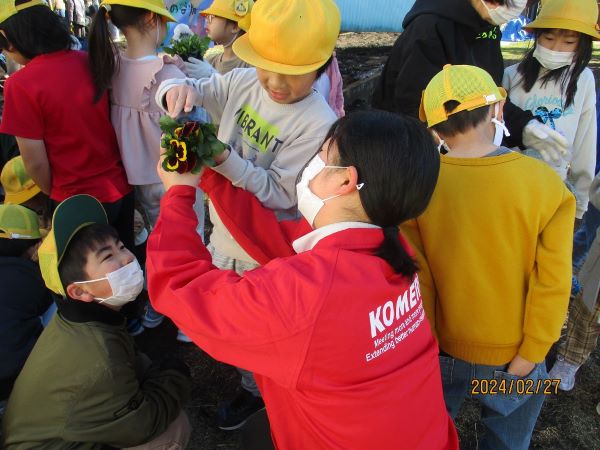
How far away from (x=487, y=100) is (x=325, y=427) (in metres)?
1.32

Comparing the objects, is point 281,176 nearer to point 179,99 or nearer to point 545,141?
point 179,99

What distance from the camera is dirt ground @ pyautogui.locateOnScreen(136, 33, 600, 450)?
112 inches

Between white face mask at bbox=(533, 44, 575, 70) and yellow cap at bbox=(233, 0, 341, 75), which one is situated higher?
yellow cap at bbox=(233, 0, 341, 75)

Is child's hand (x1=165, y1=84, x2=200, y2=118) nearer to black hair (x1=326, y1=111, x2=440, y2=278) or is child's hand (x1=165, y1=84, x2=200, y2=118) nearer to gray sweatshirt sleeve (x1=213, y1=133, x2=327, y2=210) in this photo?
gray sweatshirt sleeve (x1=213, y1=133, x2=327, y2=210)

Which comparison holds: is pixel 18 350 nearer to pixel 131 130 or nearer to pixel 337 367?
pixel 131 130

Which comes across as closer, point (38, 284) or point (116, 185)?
point (38, 284)

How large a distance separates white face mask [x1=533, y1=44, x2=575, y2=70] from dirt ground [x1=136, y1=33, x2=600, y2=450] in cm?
207

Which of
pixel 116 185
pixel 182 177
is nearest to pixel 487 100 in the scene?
pixel 182 177

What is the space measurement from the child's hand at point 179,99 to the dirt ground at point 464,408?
6.25 ft

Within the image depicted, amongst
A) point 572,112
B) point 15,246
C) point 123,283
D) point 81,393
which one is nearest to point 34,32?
point 15,246

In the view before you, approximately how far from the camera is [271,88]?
2.06 m

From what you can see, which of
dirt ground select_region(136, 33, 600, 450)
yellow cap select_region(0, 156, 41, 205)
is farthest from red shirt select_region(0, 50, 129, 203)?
dirt ground select_region(136, 33, 600, 450)

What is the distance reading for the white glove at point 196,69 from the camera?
124 inches

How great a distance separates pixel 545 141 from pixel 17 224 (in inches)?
115
